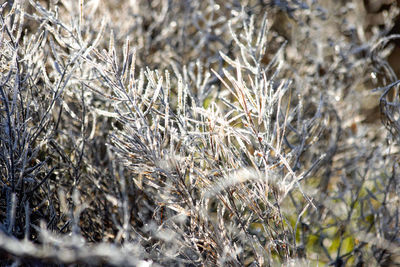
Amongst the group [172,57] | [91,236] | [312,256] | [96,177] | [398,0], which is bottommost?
[312,256]

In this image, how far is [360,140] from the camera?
6.69ft

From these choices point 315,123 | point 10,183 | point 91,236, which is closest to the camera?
point 10,183

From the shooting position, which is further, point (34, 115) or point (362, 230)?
point (362, 230)

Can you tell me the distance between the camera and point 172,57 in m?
2.21

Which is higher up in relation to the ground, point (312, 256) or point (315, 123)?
point (315, 123)

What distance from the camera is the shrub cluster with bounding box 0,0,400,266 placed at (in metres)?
1.03

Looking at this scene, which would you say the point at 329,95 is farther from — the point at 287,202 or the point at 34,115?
the point at 34,115

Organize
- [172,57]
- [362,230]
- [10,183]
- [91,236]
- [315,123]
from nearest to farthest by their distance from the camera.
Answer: [10,183]
[91,236]
[315,123]
[362,230]
[172,57]

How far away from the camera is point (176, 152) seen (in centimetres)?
120

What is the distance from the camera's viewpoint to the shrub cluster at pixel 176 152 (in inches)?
40.4

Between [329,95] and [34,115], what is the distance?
1358 millimetres

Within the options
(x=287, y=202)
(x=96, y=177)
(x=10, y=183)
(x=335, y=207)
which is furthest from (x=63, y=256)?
(x=335, y=207)

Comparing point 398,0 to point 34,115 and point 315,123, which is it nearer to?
point 315,123

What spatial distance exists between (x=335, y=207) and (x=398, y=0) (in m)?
1.86
